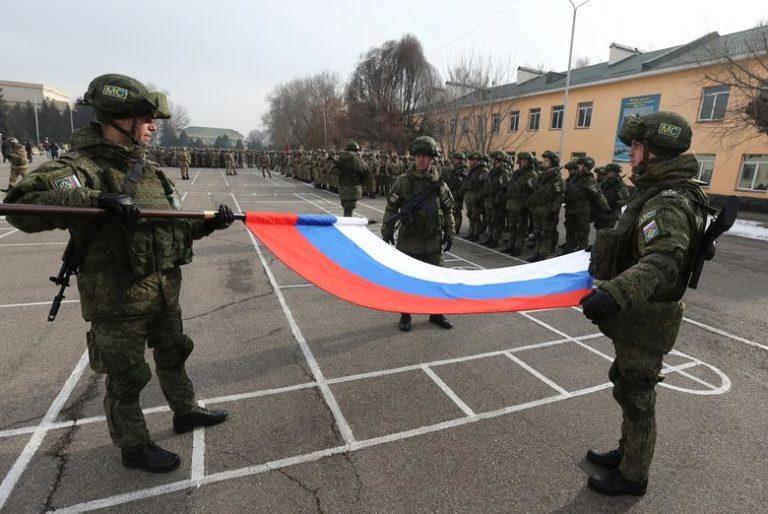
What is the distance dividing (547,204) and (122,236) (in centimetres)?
853

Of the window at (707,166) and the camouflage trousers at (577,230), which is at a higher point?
the window at (707,166)

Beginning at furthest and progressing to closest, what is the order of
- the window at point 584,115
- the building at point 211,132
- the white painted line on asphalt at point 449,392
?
the building at point 211,132 → the window at point 584,115 → the white painted line on asphalt at point 449,392

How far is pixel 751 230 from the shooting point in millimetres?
14906

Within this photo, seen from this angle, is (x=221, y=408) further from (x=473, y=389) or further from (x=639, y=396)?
(x=639, y=396)

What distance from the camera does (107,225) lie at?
2576 millimetres

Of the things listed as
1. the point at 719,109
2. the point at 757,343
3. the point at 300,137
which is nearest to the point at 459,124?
the point at 719,109

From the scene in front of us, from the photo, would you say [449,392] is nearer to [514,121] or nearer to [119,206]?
[119,206]

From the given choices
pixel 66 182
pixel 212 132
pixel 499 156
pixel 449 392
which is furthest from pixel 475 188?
pixel 212 132

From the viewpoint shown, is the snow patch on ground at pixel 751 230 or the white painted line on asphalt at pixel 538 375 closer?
the white painted line on asphalt at pixel 538 375

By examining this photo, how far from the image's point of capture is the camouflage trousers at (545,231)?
9.44 meters

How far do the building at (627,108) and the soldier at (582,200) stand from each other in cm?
968

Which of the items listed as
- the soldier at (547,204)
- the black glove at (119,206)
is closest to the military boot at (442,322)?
the black glove at (119,206)

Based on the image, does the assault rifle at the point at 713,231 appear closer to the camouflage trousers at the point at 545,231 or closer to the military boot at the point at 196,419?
the military boot at the point at 196,419

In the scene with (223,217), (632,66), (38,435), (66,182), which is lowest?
(38,435)
